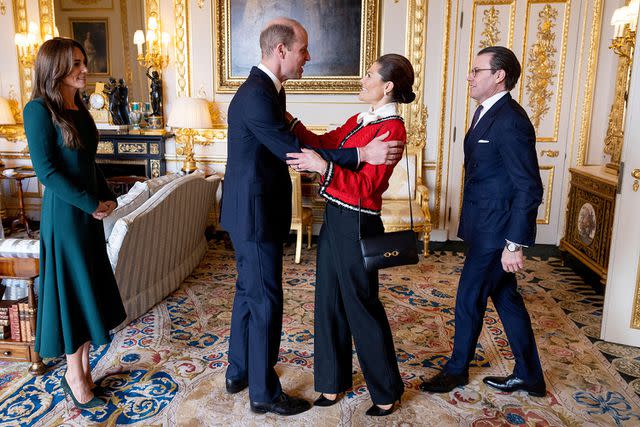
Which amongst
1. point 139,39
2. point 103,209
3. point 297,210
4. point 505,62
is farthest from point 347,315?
point 139,39

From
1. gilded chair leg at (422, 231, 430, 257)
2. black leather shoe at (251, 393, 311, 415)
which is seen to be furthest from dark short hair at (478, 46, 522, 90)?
→ gilded chair leg at (422, 231, 430, 257)

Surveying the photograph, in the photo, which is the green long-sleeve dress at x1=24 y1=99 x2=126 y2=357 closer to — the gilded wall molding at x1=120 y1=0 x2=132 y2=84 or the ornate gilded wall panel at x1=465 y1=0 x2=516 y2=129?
the gilded wall molding at x1=120 y1=0 x2=132 y2=84

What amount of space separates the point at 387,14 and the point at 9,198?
4930mm

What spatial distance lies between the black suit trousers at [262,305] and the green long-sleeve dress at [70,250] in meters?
0.63

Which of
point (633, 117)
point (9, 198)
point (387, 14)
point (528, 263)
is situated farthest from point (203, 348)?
point (9, 198)

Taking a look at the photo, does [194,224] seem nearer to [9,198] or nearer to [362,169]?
[362,169]

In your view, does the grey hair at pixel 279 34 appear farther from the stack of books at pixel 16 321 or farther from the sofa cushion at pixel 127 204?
the stack of books at pixel 16 321

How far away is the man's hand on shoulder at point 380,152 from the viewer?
181 centimetres

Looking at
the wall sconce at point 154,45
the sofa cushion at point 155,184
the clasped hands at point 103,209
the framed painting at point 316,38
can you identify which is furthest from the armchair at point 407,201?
the wall sconce at point 154,45

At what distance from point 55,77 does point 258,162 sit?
863mm

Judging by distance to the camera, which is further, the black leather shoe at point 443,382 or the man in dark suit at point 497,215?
the black leather shoe at point 443,382

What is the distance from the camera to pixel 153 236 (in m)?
3.28

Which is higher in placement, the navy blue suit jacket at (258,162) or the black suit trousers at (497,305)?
the navy blue suit jacket at (258,162)

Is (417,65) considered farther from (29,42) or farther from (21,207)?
(21,207)
